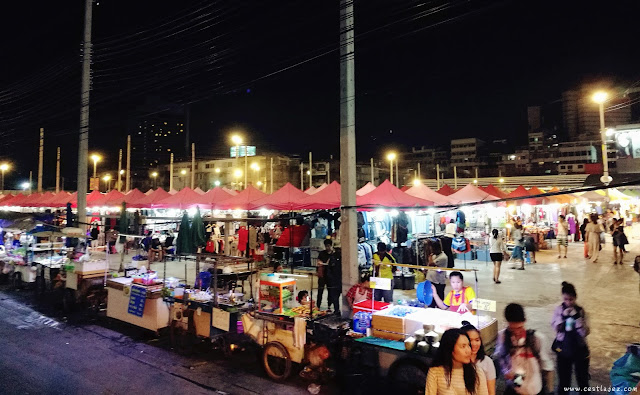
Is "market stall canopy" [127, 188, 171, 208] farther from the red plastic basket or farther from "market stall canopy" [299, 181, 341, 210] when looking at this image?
the red plastic basket

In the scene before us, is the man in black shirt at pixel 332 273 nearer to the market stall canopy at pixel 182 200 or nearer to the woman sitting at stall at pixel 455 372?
the woman sitting at stall at pixel 455 372

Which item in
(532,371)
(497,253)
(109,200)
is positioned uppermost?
(109,200)

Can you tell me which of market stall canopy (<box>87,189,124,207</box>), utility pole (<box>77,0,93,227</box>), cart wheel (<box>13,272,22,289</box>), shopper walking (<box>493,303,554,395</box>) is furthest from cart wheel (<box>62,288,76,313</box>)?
market stall canopy (<box>87,189,124,207</box>)

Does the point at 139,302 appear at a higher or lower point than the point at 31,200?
lower

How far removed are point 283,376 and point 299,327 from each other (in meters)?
0.84

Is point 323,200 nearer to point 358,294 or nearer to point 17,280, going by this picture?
point 358,294

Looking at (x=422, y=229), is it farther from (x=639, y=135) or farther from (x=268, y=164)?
(x=268, y=164)

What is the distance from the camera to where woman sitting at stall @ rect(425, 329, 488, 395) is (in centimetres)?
319

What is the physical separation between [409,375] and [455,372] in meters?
2.37

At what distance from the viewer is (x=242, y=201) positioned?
16.2 metres

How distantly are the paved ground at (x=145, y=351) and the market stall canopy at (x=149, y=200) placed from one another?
7.45 metres

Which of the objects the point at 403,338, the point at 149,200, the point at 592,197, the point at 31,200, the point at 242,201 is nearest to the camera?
the point at 403,338

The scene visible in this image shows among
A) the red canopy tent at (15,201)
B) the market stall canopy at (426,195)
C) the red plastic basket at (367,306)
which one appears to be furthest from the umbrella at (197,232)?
the red canopy tent at (15,201)

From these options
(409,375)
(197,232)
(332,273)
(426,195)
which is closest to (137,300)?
(197,232)
